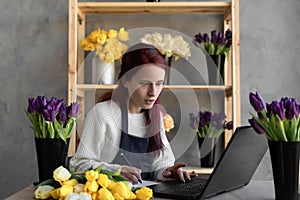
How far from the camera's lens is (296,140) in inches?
44.1

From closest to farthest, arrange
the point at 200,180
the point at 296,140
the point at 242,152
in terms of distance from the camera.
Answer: the point at 296,140
the point at 242,152
the point at 200,180

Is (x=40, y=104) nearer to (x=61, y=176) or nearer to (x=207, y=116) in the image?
(x=61, y=176)

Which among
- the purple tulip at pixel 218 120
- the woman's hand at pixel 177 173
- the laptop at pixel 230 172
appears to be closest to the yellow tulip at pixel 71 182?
the laptop at pixel 230 172

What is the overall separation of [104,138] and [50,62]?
3.79 ft

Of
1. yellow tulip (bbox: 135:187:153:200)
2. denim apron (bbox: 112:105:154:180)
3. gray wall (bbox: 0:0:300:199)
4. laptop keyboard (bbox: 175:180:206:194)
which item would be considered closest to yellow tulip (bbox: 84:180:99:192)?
yellow tulip (bbox: 135:187:153:200)

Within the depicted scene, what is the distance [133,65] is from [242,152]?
2.91 feet

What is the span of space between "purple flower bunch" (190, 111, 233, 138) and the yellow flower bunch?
619 mm

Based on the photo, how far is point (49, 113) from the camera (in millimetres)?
1323

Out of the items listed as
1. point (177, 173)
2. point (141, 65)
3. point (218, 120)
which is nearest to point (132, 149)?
point (141, 65)

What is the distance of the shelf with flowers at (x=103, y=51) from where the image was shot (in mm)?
2541

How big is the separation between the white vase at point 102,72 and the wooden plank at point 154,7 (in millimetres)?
310

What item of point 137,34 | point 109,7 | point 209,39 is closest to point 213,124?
point 209,39

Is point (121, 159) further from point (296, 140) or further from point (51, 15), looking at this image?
point (51, 15)

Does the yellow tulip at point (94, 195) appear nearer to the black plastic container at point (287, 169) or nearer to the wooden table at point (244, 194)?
the wooden table at point (244, 194)
